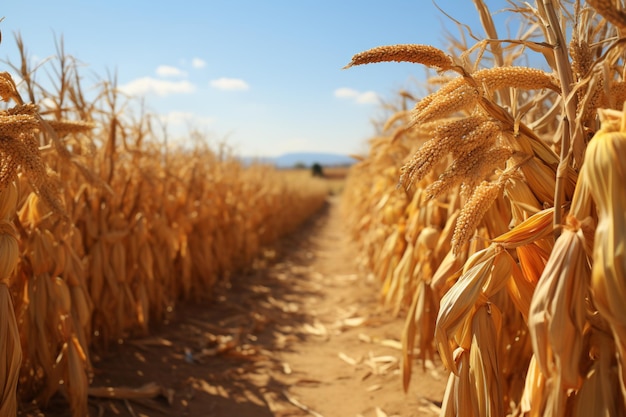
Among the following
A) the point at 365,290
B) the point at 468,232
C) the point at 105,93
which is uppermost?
the point at 105,93

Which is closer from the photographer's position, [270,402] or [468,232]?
[468,232]

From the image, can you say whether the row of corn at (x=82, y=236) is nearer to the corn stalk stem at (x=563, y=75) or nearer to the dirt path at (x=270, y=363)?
the dirt path at (x=270, y=363)

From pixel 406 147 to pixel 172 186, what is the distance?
114 inches

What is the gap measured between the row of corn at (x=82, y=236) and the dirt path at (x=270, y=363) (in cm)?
30

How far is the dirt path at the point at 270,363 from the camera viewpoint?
126 inches

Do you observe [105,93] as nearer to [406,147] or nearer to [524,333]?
[406,147]

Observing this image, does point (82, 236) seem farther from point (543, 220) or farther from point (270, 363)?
point (543, 220)

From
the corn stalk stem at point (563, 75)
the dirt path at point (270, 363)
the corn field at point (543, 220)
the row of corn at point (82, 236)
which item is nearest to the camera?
the corn field at point (543, 220)

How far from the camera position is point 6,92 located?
1927 millimetres

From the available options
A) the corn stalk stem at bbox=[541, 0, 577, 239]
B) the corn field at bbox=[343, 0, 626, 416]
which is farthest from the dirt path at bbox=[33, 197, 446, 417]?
the corn stalk stem at bbox=[541, 0, 577, 239]

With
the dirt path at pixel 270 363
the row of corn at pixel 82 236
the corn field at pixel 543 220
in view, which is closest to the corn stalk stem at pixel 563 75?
the corn field at pixel 543 220

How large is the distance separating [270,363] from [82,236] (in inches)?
77.1

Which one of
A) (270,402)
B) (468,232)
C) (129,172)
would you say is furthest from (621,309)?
(129,172)

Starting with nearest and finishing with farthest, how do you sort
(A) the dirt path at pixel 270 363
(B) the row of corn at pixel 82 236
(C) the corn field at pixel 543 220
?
(C) the corn field at pixel 543 220
(B) the row of corn at pixel 82 236
(A) the dirt path at pixel 270 363
